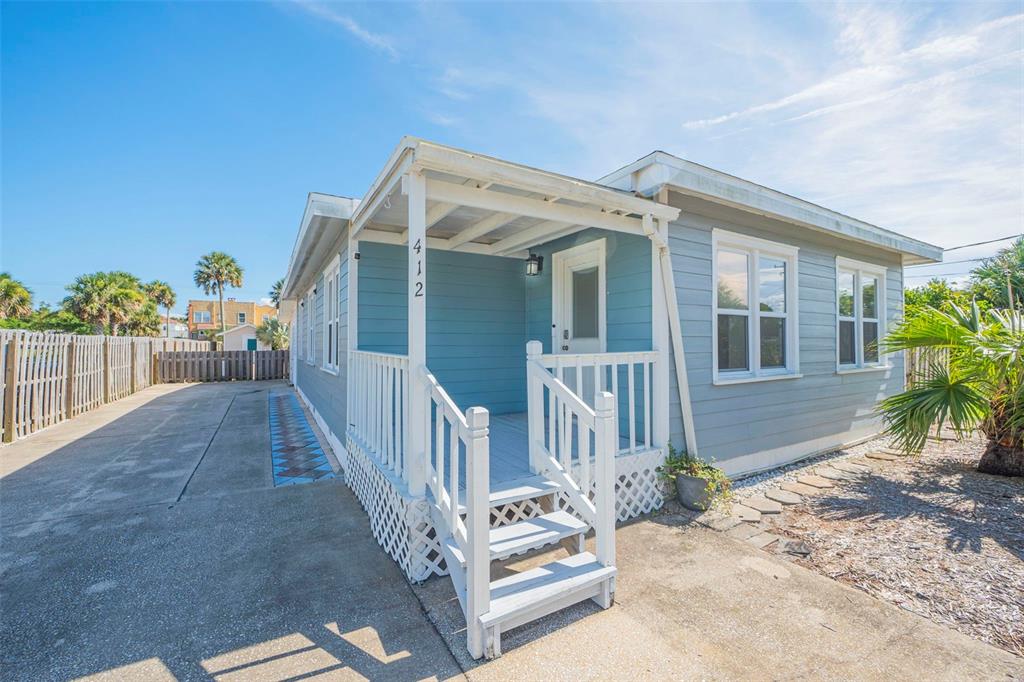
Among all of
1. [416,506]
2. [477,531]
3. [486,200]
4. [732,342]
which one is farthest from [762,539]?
[486,200]

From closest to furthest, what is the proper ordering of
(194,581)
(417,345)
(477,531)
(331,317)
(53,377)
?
(477,531) < (194,581) < (417,345) < (331,317) < (53,377)

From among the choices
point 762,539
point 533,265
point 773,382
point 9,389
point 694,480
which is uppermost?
point 533,265

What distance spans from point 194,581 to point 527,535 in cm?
216

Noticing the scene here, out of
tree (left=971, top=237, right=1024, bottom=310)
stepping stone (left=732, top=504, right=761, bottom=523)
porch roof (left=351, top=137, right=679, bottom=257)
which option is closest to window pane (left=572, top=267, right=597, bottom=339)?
porch roof (left=351, top=137, right=679, bottom=257)

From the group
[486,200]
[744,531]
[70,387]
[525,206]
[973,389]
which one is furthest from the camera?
[70,387]

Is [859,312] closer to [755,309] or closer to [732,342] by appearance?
[755,309]

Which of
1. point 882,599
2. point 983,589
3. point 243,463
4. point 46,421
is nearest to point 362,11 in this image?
point 243,463

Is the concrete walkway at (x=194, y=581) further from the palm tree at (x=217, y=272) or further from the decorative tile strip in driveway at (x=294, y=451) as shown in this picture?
the palm tree at (x=217, y=272)

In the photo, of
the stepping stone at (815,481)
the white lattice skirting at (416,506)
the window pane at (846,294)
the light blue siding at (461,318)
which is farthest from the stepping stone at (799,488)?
the light blue siding at (461,318)

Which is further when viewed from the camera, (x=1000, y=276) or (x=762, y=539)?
(x=1000, y=276)

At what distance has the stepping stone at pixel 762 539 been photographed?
316cm

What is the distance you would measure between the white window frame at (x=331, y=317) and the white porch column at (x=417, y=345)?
304 centimetres

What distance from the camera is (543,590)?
2182 mm

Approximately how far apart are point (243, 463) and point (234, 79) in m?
6.12
